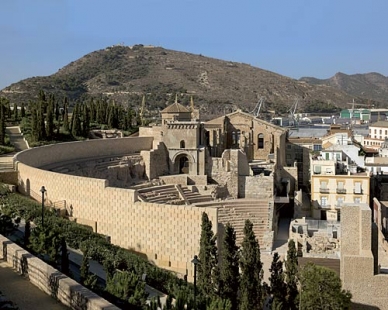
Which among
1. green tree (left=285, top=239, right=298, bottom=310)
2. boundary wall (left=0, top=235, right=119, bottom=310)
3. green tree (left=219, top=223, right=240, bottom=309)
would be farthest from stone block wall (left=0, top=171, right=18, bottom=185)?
green tree (left=285, top=239, right=298, bottom=310)

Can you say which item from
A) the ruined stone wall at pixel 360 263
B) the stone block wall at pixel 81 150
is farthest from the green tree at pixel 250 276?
the stone block wall at pixel 81 150

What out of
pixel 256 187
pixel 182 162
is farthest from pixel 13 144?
pixel 256 187

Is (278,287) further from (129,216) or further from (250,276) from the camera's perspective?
(129,216)

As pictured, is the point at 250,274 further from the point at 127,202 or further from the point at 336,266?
the point at 127,202

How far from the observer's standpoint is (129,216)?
21.6 m

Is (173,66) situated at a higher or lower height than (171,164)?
higher

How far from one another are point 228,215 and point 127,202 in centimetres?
642

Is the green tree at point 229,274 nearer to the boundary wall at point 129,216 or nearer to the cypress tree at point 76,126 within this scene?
the boundary wall at point 129,216

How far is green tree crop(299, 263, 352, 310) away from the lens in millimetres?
14453

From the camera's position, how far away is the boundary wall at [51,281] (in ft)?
29.8

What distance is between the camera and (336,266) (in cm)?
1966

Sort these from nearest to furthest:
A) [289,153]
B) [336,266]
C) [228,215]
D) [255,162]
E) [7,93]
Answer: [336,266] < [228,215] < [255,162] < [289,153] < [7,93]

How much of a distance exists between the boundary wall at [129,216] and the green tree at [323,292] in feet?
19.0

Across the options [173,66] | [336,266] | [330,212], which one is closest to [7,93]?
[173,66]
